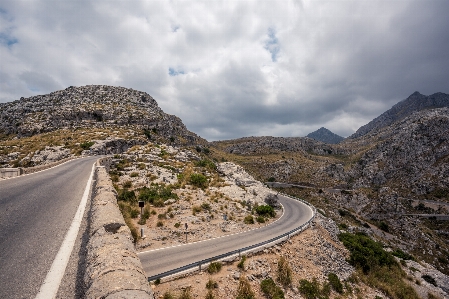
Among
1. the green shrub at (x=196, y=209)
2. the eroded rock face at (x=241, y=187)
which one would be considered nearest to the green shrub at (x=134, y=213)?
the green shrub at (x=196, y=209)

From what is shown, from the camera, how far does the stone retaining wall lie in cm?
447

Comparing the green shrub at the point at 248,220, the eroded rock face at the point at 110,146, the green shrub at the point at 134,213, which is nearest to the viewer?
the green shrub at the point at 134,213

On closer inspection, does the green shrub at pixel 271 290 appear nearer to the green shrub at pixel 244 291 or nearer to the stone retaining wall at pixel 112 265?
the green shrub at pixel 244 291

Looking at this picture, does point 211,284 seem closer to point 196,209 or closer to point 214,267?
point 214,267

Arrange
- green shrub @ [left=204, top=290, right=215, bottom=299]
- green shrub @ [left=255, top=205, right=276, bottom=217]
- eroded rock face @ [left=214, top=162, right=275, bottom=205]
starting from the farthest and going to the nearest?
eroded rock face @ [left=214, top=162, right=275, bottom=205] → green shrub @ [left=255, top=205, right=276, bottom=217] → green shrub @ [left=204, top=290, right=215, bottom=299]

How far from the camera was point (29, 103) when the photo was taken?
95750 mm

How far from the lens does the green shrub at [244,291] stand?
13.3 metres

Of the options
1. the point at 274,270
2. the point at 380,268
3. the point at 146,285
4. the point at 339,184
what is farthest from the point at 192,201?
the point at 339,184

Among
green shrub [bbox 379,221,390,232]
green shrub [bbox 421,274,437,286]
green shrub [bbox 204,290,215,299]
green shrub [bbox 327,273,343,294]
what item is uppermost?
green shrub [bbox 204,290,215,299]

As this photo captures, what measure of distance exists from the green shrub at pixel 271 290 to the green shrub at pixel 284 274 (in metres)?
1.50

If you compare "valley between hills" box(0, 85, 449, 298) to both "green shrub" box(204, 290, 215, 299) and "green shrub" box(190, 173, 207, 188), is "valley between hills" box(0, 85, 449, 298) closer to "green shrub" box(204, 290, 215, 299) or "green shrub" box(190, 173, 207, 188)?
"green shrub" box(190, 173, 207, 188)

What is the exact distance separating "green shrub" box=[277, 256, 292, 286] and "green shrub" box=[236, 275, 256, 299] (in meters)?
4.03

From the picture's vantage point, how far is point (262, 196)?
40750 mm

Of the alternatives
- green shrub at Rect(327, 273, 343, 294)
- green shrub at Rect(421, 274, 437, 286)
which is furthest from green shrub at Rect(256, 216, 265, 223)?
green shrub at Rect(421, 274, 437, 286)
